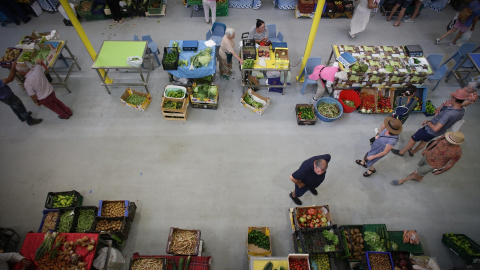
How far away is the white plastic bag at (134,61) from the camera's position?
22.5 ft

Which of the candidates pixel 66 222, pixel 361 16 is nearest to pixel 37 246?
pixel 66 222

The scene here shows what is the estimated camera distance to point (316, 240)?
16.6 feet

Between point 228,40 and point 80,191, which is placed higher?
point 228,40

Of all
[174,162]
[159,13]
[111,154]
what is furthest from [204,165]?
[159,13]

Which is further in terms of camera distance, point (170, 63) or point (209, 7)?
point (209, 7)

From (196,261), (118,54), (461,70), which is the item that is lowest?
(196,261)

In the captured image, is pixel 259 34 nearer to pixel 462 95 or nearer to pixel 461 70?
pixel 462 95

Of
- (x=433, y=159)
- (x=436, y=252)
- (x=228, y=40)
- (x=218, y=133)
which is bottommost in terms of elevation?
(x=436, y=252)

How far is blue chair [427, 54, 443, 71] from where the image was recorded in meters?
7.38

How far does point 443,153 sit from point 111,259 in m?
6.38

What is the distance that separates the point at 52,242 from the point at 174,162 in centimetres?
278

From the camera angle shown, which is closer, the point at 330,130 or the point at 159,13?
the point at 330,130

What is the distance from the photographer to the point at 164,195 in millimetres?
6078

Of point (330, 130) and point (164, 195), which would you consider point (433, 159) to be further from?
point (164, 195)
